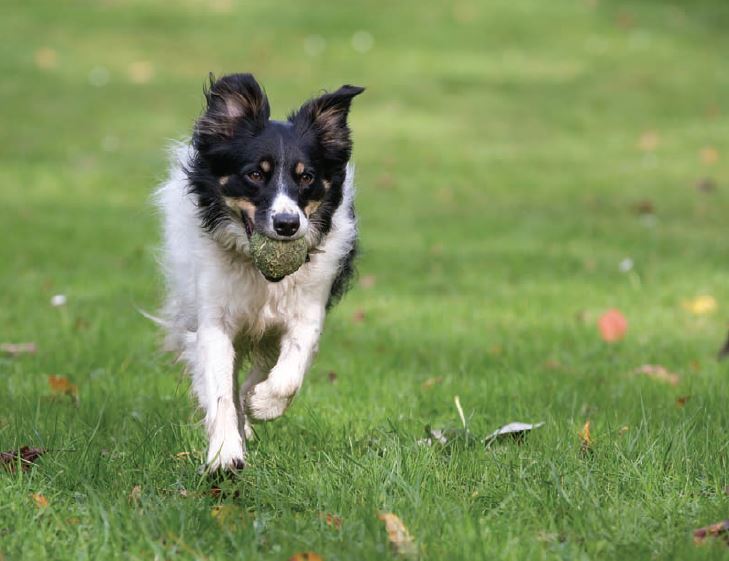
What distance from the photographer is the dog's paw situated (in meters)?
4.39

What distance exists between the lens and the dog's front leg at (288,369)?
14.4 feet

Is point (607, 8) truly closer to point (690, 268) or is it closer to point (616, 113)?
point (616, 113)

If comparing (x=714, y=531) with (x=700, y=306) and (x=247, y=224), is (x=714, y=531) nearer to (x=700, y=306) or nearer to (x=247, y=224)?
(x=247, y=224)

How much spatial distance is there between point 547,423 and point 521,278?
452cm

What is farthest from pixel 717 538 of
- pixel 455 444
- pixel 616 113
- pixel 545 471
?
pixel 616 113

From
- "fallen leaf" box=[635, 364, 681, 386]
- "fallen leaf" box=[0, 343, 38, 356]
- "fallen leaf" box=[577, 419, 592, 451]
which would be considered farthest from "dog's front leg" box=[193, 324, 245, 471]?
"fallen leaf" box=[635, 364, 681, 386]

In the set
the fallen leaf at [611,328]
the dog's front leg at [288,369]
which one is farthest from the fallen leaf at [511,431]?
the fallen leaf at [611,328]

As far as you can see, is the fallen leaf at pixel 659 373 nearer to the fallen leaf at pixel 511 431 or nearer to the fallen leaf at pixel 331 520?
the fallen leaf at pixel 511 431

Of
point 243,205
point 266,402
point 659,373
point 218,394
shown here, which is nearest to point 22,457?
point 218,394

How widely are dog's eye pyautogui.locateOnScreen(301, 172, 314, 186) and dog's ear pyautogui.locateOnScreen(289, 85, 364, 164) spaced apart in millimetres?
195

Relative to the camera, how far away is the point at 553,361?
654 centimetres

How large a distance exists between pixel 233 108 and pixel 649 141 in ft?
37.6

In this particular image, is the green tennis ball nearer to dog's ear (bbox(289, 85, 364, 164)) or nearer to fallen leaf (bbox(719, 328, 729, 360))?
dog's ear (bbox(289, 85, 364, 164))

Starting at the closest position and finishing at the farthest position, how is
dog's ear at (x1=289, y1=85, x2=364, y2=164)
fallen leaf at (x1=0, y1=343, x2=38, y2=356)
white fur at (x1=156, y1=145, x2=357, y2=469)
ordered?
1. white fur at (x1=156, y1=145, x2=357, y2=469)
2. dog's ear at (x1=289, y1=85, x2=364, y2=164)
3. fallen leaf at (x1=0, y1=343, x2=38, y2=356)
